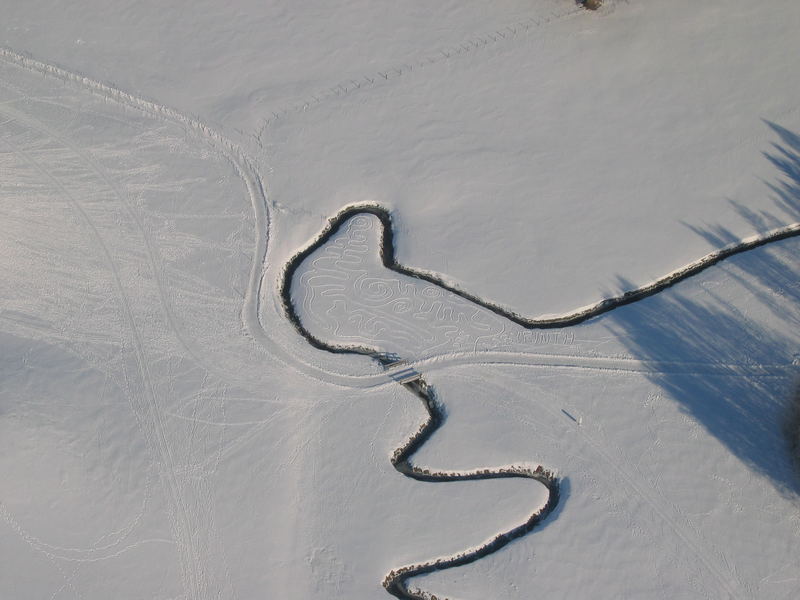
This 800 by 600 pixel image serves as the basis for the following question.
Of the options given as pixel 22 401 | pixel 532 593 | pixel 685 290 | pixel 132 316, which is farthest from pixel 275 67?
pixel 532 593

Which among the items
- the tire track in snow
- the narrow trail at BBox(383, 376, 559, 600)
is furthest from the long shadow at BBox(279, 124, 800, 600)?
the tire track in snow

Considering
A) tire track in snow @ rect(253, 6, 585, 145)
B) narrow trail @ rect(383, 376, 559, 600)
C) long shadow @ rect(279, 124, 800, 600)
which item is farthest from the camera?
tire track in snow @ rect(253, 6, 585, 145)

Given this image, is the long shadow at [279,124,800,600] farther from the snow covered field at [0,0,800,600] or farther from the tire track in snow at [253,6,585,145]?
the tire track in snow at [253,6,585,145]

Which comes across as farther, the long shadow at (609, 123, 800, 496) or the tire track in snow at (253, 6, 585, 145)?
the tire track in snow at (253, 6, 585, 145)

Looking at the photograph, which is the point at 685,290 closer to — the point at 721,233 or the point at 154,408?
the point at 721,233

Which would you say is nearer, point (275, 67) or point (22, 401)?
point (22, 401)

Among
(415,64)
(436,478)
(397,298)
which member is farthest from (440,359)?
(415,64)
